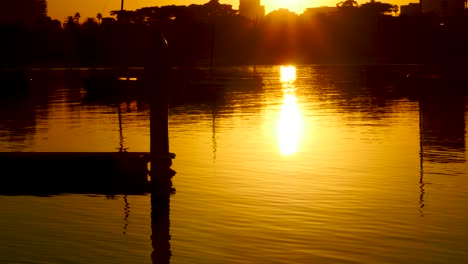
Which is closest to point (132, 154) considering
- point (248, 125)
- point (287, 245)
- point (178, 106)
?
point (287, 245)

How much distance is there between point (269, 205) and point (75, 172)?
5693mm

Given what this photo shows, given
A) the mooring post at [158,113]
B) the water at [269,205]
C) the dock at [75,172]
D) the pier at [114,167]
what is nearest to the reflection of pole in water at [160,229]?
the water at [269,205]

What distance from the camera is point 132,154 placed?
24547 millimetres

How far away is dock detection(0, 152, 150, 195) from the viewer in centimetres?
2398

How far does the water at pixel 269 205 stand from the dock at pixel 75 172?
3.73ft

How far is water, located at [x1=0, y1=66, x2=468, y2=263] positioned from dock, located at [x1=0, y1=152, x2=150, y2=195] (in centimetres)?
114

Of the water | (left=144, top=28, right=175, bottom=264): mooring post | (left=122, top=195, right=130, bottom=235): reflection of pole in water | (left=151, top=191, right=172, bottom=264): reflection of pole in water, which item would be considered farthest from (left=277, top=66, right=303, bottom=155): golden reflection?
(left=122, top=195, right=130, bottom=235): reflection of pole in water

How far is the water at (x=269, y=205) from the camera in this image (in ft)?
54.5

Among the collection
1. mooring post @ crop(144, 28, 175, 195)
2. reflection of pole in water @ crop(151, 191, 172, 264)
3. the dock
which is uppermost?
mooring post @ crop(144, 28, 175, 195)

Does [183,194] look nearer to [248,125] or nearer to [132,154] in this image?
[132,154]

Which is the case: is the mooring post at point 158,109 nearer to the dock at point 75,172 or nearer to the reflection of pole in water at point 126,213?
the dock at point 75,172

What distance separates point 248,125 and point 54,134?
972 cm

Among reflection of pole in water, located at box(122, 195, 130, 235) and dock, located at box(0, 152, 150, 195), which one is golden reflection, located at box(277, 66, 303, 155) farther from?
reflection of pole in water, located at box(122, 195, 130, 235)

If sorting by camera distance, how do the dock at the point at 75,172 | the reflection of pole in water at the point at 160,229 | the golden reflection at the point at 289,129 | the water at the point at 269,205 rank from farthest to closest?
the golden reflection at the point at 289,129 → the dock at the point at 75,172 → the water at the point at 269,205 → the reflection of pole in water at the point at 160,229
